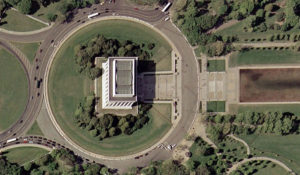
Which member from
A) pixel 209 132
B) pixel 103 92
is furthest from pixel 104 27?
pixel 209 132

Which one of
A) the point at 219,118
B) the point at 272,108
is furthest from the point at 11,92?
the point at 272,108

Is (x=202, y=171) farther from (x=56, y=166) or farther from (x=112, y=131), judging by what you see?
(x=56, y=166)

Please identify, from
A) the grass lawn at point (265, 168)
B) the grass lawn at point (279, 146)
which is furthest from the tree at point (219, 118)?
the grass lawn at point (265, 168)

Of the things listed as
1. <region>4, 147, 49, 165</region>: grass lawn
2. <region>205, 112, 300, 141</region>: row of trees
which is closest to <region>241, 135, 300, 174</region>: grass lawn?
<region>205, 112, 300, 141</region>: row of trees

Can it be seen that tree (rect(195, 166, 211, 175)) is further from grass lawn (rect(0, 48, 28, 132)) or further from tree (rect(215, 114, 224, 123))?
grass lawn (rect(0, 48, 28, 132))

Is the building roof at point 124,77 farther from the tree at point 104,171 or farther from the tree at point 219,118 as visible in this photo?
the tree at point 219,118

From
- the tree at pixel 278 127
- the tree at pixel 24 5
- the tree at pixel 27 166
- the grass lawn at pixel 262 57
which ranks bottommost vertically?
the tree at pixel 27 166
